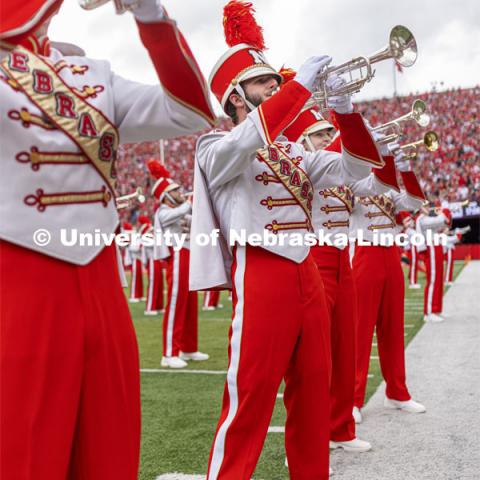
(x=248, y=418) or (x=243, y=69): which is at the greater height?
(x=243, y=69)

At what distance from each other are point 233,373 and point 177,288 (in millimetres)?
4118

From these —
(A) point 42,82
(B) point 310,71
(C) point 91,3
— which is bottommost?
(A) point 42,82

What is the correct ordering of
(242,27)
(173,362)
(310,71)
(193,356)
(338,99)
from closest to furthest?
(310,71) → (338,99) → (242,27) → (173,362) → (193,356)

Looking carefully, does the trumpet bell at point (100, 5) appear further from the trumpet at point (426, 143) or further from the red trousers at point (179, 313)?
the red trousers at point (179, 313)

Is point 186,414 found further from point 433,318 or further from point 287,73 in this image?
point 433,318

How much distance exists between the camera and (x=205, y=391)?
5.25 m

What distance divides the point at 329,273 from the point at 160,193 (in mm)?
3999

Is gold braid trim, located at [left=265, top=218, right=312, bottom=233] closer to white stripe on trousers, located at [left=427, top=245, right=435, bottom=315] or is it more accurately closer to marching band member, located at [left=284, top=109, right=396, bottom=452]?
marching band member, located at [left=284, top=109, right=396, bottom=452]

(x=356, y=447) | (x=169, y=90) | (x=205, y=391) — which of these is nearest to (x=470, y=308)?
(x=205, y=391)

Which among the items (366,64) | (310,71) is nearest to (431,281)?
(366,64)

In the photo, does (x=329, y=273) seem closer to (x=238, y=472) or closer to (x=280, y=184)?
(x=280, y=184)

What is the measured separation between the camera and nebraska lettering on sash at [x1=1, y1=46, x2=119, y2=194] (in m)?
1.56

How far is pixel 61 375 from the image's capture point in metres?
1.52

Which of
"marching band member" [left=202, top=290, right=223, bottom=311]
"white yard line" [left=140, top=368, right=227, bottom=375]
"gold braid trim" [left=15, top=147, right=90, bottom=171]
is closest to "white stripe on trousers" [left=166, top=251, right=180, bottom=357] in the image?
"white yard line" [left=140, top=368, right=227, bottom=375]
